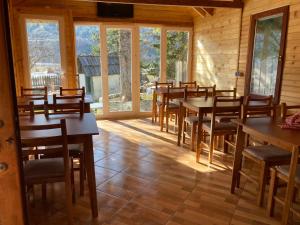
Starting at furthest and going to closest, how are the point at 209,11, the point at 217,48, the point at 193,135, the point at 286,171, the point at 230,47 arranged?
the point at 209,11 → the point at 217,48 → the point at 230,47 → the point at 193,135 → the point at 286,171

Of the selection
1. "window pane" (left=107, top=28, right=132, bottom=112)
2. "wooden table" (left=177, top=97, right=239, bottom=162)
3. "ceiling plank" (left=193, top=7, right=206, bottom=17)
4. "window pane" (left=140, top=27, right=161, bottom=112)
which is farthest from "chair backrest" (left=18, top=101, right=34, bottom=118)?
"ceiling plank" (left=193, top=7, right=206, bottom=17)

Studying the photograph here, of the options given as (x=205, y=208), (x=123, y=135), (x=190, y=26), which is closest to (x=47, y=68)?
(x=123, y=135)

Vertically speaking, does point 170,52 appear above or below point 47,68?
above

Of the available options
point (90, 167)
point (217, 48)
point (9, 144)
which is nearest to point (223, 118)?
point (90, 167)

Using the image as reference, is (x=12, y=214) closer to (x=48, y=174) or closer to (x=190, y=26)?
(x=48, y=174)

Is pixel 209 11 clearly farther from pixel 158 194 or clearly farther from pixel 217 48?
pixel 158 194

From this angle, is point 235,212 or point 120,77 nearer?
point 235,212

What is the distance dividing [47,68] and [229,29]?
3434 millimetres

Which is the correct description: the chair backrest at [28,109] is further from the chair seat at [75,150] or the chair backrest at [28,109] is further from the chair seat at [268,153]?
the chair seat at [268,153]

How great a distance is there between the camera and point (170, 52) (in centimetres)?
588

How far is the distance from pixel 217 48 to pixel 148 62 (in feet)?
5.05

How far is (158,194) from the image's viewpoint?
2561 mm

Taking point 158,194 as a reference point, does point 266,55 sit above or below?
above

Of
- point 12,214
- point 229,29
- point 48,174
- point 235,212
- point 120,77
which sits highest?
point 229,29
